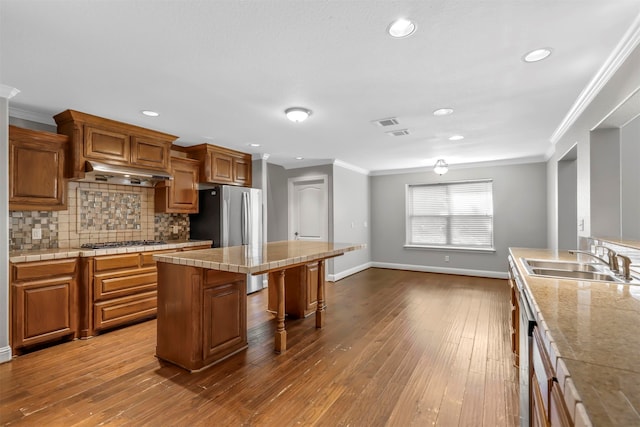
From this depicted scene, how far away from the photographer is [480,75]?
7.55 feet

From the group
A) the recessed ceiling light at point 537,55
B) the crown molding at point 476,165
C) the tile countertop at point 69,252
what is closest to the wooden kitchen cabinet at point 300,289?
the tile countertop at point 69,252

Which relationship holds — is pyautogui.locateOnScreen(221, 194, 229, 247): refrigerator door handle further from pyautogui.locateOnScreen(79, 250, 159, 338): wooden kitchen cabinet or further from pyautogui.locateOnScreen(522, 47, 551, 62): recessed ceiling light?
pyautogui.locateOnScreen(522, 47, 551, 62): recessed ceiling light

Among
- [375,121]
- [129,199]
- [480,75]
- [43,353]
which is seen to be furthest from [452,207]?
[43,353]

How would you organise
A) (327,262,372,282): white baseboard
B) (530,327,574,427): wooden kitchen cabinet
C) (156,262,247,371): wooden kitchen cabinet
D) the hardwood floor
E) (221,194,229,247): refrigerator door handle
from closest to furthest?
(530,327,574,427): wooden kitchen cabinet → the hardwood floor → (156,262,247,371): wooden kitchen cabinet → (221,194,229,247): refrigerator door handle → (327,262,372,282): white baseboard

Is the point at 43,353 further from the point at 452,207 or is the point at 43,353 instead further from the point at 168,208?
the point at 452,207

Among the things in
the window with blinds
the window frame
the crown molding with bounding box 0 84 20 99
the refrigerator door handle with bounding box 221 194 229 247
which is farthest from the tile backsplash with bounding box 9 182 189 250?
the window with blinds

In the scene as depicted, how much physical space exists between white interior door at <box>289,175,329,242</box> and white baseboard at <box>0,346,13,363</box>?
4.22 m

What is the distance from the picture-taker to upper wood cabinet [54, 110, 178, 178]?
3123 mm

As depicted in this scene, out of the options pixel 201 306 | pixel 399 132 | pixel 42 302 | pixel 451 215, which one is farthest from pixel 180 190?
pixel 451 215

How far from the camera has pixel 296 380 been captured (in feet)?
7.63

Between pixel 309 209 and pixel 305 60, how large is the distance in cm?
421

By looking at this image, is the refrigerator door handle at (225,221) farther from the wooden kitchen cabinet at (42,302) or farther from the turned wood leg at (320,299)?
the wooden kitchen cabinet at (42,302)

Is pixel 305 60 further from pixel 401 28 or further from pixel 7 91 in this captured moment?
pixel 7 91

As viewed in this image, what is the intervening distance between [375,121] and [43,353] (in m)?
3.88
